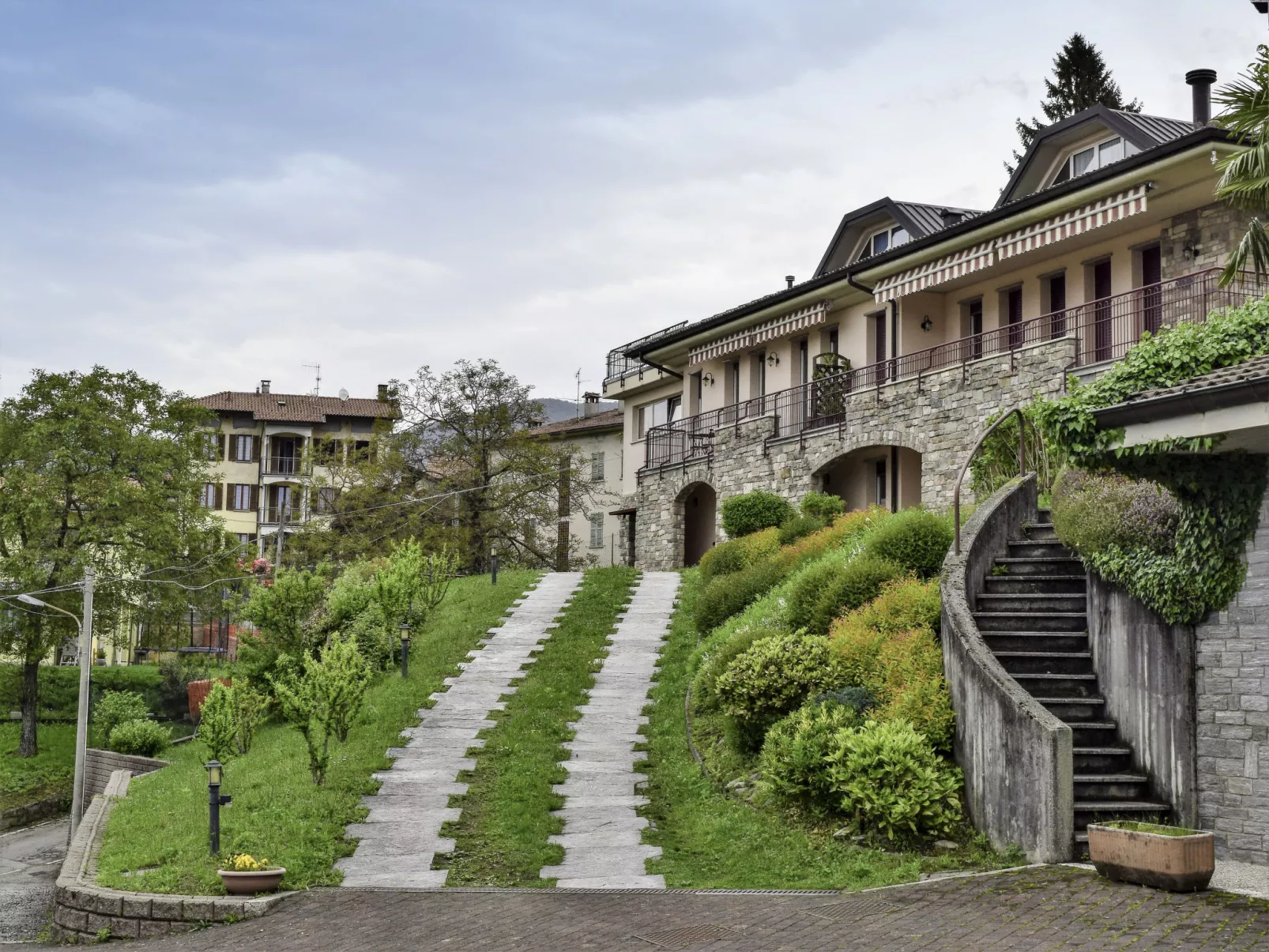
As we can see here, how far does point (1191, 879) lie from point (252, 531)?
200 ft

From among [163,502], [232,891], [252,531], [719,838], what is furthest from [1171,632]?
[252,531]

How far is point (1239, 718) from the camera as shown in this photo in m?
11.1

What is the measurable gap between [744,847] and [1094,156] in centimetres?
1860

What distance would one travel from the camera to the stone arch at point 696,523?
3459 cm

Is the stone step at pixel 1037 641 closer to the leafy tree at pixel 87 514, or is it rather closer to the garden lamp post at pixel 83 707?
the garden lamp post at pixel 83 707

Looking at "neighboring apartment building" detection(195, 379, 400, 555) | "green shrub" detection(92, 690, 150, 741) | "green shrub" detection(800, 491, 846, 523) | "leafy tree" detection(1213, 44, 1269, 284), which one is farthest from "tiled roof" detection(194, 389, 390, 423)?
"leafy tree" detection(1213, 44, 1269, 284)

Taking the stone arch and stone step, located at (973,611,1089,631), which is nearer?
stone step, located at (973,611,1089,631)

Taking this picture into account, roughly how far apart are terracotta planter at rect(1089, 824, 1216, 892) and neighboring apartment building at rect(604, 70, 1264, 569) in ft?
36.8

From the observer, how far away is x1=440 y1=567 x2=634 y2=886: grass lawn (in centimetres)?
1227

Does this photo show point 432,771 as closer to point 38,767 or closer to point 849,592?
point 849,592

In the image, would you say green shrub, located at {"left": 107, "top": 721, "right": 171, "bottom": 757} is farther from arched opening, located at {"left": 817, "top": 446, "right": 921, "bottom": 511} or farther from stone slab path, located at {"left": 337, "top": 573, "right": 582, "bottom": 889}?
arched opening, located at {"left": 817, "top": 446, "right": 921, "bottom": 511}

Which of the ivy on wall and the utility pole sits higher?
the ivy on wall

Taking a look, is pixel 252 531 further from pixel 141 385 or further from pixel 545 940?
pixel 545 940

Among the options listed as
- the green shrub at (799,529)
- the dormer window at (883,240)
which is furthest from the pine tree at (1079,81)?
the green shrub at (799,529)
